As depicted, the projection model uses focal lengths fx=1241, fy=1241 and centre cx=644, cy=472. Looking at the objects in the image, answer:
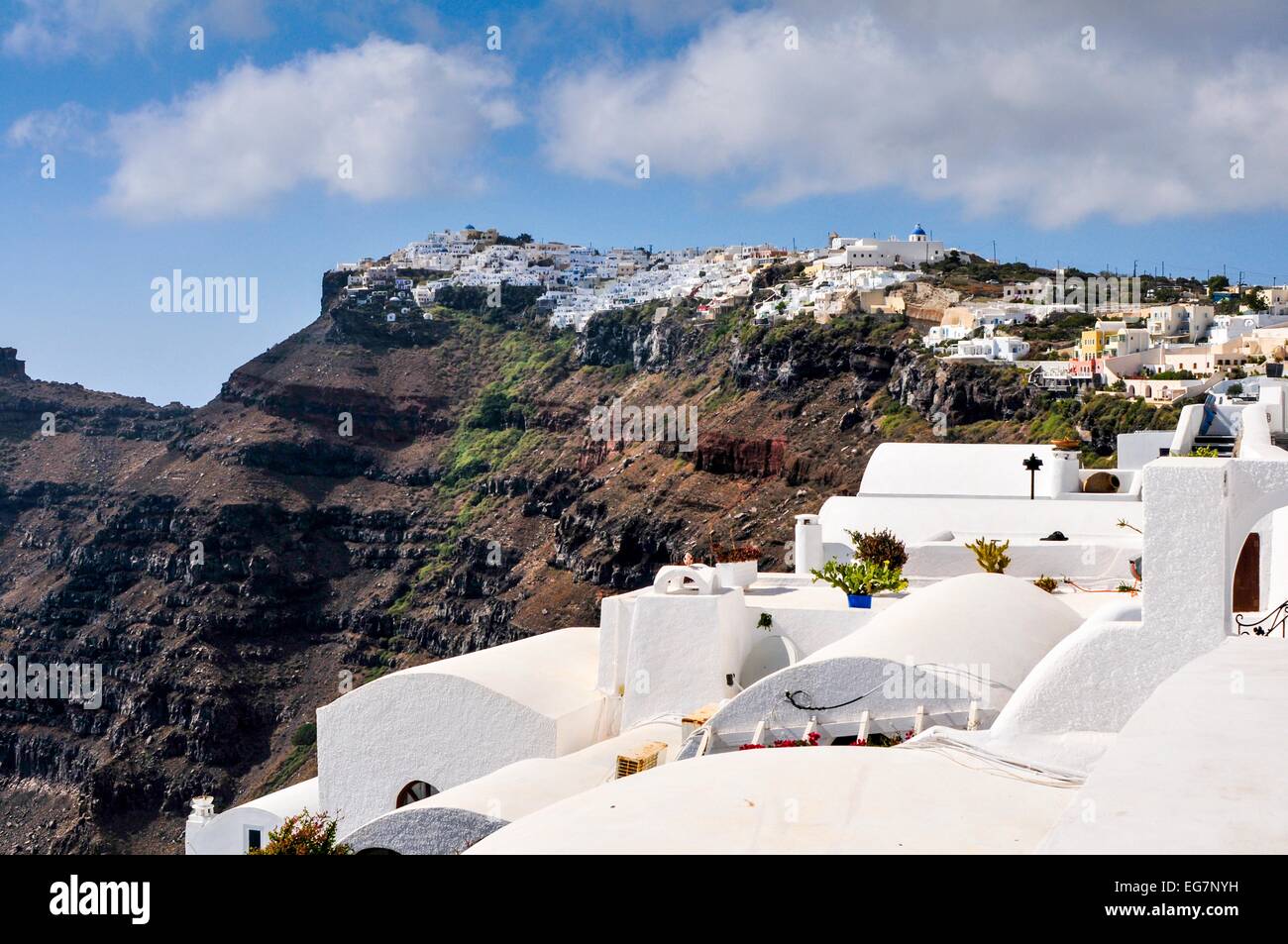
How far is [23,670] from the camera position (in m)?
69.6

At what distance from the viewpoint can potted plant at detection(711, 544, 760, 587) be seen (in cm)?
1688

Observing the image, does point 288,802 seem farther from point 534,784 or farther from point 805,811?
point 805,811

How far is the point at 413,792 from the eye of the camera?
1441cm

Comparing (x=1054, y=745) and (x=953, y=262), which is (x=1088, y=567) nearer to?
(x=1054, y=745)

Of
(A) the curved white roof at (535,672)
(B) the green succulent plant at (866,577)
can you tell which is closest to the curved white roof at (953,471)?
(B) the green succulent plant at (866,577)

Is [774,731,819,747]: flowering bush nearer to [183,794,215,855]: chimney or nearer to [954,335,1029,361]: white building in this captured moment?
[183,794,215,855]: chimney

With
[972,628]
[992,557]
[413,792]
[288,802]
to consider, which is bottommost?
[288,802]

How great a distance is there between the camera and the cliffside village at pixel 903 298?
55.2 metres

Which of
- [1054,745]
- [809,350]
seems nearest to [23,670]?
[809,350]

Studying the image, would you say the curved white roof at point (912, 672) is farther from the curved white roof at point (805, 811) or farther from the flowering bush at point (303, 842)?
the flowering bush at point (303, 842)

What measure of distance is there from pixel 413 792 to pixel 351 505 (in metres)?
70.7

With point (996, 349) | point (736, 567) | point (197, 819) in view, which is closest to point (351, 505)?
point (996, 349)

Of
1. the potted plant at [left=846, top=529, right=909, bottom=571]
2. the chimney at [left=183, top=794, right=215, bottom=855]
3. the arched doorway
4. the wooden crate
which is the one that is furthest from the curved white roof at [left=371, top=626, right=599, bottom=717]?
the arched doorway
